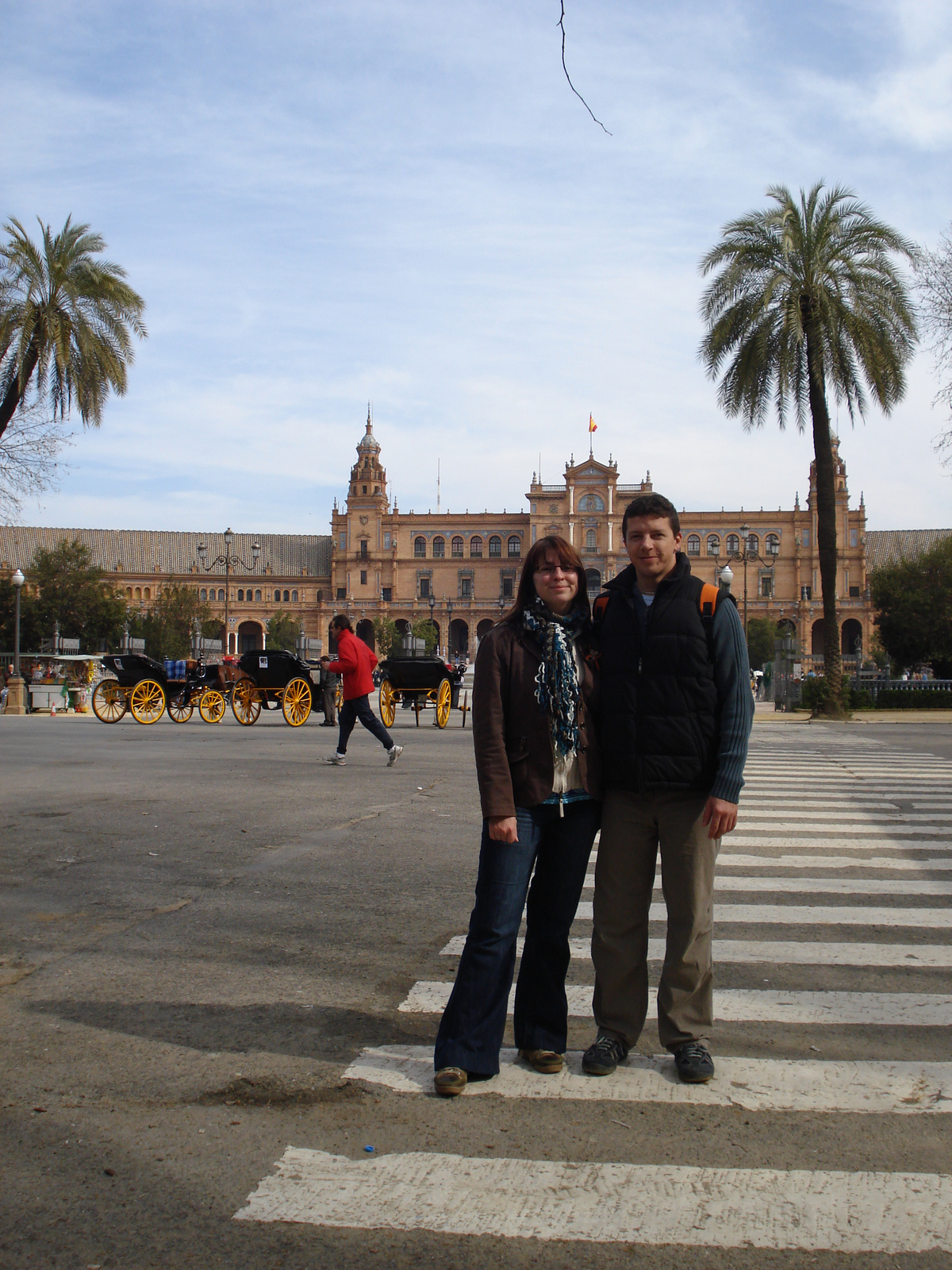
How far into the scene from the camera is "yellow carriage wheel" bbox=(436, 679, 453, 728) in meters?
19.8

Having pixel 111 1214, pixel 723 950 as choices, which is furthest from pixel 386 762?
pixel 111 1214

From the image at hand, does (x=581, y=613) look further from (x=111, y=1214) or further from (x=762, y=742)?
(x=762, y=742)

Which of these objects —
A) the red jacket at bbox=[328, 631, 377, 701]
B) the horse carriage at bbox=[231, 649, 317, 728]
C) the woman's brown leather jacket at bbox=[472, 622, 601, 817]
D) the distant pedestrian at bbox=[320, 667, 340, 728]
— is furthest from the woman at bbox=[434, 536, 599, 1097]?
the distant pedestrian at bbox=[320, 667, 340, 728]

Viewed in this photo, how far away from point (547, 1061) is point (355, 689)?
8.74 m

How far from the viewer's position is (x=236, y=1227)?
2506 mm

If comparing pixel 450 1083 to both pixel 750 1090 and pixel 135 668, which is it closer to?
pixel 750 1090

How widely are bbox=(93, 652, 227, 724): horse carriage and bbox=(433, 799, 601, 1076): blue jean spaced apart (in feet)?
53.6

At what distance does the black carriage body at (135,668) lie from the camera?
18.8 m

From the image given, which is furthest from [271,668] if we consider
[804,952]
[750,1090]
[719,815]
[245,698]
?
[750,1090]

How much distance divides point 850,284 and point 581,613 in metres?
20.7

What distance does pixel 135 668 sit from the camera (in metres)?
19.0

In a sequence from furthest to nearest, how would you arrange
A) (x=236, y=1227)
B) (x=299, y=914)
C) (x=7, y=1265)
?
(x=299, y=914) → (x=236, y=1227) → (x=7, y=1265)

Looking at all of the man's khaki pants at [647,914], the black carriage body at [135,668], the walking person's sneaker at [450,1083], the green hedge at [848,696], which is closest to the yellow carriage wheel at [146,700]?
the black carriage body at [135,668]

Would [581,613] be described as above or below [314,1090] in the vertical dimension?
above
